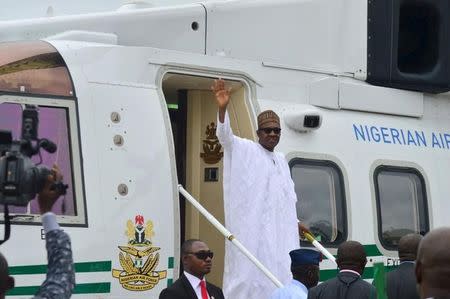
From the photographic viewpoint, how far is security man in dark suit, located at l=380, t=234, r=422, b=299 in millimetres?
6953

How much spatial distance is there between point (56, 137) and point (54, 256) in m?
3.56

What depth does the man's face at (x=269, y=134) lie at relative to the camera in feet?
26.0

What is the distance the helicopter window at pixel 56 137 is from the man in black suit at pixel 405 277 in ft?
6.90

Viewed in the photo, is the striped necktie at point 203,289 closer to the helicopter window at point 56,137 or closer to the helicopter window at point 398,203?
the helicopter window at point 56,137

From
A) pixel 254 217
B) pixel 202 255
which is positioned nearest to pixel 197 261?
pixel 202 255

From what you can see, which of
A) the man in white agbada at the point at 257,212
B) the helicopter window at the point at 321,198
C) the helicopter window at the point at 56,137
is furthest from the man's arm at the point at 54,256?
the helicopter window at the point at 321,198

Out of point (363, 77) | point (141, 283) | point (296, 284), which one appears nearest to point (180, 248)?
point (141, 283)

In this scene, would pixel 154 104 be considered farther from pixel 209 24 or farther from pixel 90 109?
pixel 209 24

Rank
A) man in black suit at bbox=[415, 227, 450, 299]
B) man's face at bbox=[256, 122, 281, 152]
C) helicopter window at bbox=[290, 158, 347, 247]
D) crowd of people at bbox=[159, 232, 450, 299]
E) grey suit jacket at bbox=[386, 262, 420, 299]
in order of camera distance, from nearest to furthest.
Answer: man in black suit at bbox=[415, 227, 450, 299], crowd of people at bbox=[159, 232, 450, 299], grey suit jacket at bbox=[386, 262, 420, 299], man's face at bbox=[256, 122, 281, 152], helicopter window at bbox=[290, 158, 347, 247]

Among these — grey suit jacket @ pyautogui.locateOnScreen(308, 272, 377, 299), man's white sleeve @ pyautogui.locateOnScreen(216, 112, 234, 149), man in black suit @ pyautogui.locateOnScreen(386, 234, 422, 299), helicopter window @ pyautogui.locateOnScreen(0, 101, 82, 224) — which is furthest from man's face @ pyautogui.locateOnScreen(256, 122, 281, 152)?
grey suit jacket @ pyautogui.locateOnScreen(308, 272, 377, 299)

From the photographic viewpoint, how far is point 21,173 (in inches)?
149

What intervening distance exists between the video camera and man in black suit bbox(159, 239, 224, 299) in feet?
10.1

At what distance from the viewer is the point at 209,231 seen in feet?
27.7

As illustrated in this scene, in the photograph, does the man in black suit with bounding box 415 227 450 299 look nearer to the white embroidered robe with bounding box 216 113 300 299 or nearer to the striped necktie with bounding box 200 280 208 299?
the striped necktie with bounding box 200 280 208 299
